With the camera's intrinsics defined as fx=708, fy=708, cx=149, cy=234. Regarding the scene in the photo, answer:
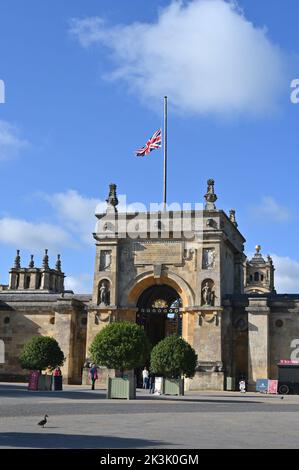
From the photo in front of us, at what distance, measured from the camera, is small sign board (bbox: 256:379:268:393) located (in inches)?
1864

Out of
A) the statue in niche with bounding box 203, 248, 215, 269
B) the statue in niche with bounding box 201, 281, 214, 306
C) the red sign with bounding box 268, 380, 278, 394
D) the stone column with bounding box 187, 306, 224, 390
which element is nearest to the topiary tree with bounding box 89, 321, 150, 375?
the stone column with bounding box 187, 306, 224, 390

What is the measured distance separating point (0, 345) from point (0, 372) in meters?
2.08

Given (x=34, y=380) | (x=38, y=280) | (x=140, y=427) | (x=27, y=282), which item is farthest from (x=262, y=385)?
(x=27, y=282)

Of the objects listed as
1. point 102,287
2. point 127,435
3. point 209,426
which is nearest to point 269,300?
point 102,287

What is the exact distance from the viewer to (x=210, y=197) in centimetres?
5219

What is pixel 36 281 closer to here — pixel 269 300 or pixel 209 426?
pixel 269 300

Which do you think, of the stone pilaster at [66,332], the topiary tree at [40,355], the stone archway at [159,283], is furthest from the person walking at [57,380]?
the stone archway at [159,283]

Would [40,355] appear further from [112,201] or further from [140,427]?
[140,427]

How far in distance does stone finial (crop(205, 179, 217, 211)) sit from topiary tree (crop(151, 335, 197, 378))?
16.4 meters

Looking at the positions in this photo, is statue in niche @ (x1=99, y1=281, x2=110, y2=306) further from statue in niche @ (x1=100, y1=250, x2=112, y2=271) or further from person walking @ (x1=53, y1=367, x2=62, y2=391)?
person walking @ (x1=53, y1=367, x2=62, y2=391)

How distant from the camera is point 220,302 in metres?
50.2

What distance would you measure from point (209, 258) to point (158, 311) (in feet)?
19.2

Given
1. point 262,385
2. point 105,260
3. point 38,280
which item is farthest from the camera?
point 38,280

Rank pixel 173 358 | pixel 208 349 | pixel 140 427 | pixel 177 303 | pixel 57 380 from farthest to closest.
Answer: pixel 177 303, pixel 208 349, pixel 57 380, pixel 173 358, pixel 140 427
